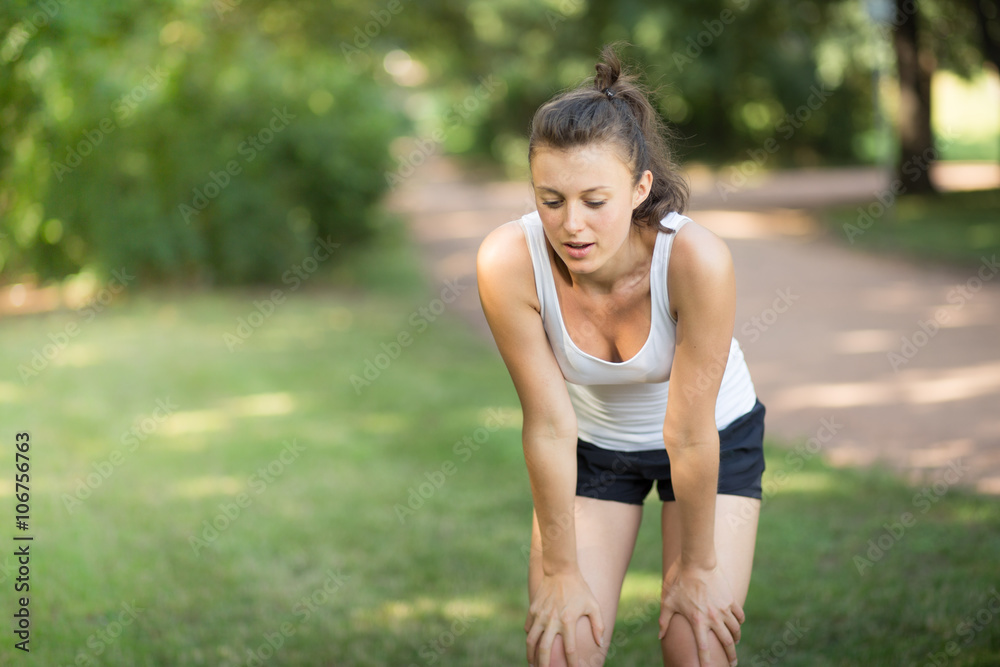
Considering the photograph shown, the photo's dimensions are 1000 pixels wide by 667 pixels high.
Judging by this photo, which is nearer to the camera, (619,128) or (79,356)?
(619,128)

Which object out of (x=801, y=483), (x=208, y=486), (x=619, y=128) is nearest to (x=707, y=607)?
(x=619, y=128)

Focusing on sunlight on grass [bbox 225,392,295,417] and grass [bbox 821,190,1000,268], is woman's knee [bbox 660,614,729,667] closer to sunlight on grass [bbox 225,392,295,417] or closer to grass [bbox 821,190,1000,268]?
sunlight on grass [bbox 225,392,295,417]

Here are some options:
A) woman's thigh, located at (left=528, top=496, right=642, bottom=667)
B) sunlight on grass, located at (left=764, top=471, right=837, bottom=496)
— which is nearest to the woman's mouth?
woman's thigh, located at (left=528, top=496, right=642, bottom=667)

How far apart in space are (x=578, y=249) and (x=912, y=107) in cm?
1650

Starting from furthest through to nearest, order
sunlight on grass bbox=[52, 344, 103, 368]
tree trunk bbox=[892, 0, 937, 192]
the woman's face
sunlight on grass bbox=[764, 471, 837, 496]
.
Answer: tree trunk bbox=[892, 0, 937, 192] → sunlight on grass bbox=[52, 344, 103, 368] → sunlight on grass bbox=[764, 471, 837, 496] → the woman's face

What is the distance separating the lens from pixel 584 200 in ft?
7.43

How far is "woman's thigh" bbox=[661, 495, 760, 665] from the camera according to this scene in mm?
2443

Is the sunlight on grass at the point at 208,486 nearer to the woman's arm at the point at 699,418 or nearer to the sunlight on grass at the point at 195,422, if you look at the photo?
the sunlight on grass at the point at 195,422

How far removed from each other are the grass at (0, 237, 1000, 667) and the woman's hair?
2058mm

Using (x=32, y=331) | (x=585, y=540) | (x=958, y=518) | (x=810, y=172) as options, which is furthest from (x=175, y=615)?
(x=810, y=172)

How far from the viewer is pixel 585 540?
2.63 meters

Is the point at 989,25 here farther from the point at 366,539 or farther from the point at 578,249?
the point at 578,249

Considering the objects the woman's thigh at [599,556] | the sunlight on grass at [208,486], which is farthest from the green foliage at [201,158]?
the woman's thigh at [599,556]

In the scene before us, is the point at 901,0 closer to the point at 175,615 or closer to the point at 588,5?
the point at 588,5
